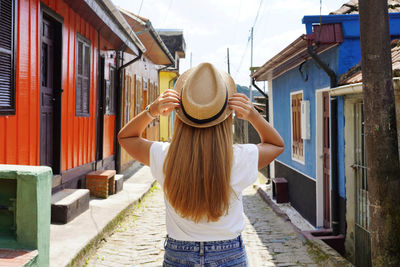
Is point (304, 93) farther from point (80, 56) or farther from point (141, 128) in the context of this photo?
point (141, 128)

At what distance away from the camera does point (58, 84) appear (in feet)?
22.1

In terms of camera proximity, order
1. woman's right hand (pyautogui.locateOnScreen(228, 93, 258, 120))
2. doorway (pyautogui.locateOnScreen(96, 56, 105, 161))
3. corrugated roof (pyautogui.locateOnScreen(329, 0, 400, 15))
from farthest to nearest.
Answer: doorway (pyautogui.locateOnScreen(96, 56, 105, 161)), corrugated roof (pyautogui.locateOnScreen(329, 0, 400, 15)), woman's right hand (pyautogui.locateOnScreen(228, 93, 258, 120))

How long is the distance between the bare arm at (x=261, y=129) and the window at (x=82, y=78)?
19.8 ft

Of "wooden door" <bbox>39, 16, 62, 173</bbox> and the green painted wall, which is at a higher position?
"wooden door" <bbox>39, 16, 62, 173</bbox>

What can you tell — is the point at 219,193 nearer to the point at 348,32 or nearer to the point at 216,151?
the point at 216,151

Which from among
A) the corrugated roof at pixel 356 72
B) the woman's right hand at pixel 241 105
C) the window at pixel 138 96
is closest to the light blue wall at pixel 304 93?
the corrugated roof at pixel 356 72

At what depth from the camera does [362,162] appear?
6195 mm

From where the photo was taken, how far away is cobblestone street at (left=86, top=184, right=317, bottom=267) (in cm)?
538

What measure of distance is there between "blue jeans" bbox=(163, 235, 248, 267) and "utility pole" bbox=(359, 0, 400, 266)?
2.27m

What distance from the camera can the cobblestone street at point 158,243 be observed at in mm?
5375

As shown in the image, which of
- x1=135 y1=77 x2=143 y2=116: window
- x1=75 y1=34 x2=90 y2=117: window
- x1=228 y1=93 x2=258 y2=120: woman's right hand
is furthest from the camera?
x1=135 y1=77 x2=143 y2=116: window

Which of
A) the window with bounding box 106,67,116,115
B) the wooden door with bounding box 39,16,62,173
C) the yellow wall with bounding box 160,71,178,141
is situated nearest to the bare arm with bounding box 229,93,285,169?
the wooden door with bounding box 39,16,62,173

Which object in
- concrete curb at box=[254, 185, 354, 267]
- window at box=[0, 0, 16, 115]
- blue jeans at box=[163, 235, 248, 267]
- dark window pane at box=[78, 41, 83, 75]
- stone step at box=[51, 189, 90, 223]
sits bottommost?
concrete curb at box=[254, 185, 354, 267]

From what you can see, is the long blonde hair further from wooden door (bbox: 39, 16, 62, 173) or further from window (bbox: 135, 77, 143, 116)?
window (bbox: 135, 77, 143, 116)
